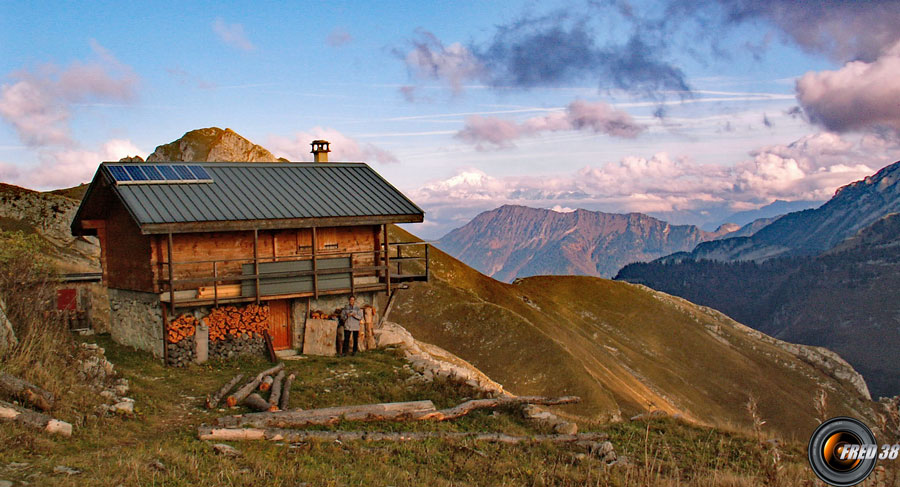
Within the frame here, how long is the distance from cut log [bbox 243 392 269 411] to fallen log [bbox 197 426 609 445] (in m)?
3.35

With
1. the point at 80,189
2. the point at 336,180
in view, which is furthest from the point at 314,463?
the point at 80,189

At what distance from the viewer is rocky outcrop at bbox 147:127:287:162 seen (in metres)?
115

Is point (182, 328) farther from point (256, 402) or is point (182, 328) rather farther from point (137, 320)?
point (256, 402)

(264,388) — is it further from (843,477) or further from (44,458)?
(843,477)

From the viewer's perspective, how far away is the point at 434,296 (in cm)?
7825

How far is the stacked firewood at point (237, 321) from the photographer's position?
88.0ft

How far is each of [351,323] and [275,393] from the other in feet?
28.4

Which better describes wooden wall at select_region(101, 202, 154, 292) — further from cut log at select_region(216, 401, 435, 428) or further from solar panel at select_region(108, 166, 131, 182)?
cut log at select_region(216, 401, 435, 428)

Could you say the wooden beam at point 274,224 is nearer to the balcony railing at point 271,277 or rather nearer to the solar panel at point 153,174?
the balcony railing at point 271,277

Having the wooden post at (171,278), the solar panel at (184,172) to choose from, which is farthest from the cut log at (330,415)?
the solar panel at (184,172)

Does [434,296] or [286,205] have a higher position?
[286,205]

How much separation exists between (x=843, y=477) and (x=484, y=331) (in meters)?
60.6

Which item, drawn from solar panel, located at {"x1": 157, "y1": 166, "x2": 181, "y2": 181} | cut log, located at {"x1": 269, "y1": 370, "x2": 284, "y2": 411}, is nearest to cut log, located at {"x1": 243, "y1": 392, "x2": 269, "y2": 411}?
cut log, located at {"x1": 269, "y1": 370, "x2": 284, "y2": 411}

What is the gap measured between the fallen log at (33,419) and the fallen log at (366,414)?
3.39 metres
